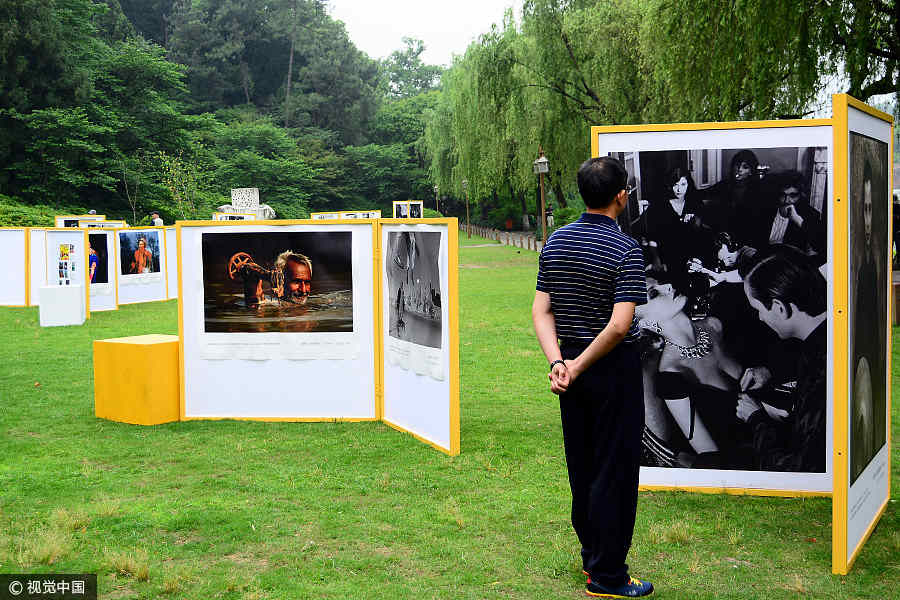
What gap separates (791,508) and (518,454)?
7.82ft

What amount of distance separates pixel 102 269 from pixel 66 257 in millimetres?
943

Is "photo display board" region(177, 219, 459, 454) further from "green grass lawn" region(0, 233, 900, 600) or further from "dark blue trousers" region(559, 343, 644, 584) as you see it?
"dark blue trousers" region(559, 343, 644, 584)

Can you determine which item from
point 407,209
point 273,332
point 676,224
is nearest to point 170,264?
point 273,332

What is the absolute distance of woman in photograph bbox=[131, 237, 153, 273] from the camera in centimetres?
2484

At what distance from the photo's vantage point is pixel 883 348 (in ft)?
20.1

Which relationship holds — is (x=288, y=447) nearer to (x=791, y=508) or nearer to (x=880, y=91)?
(x=791, y=508)

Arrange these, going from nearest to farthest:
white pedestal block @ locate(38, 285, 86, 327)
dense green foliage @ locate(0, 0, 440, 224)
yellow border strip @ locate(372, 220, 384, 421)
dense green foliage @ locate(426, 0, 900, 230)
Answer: yellow border strip @ locate(372, 220, 384, 421), dense green foliage @ locate(426, 0, 900, 230), white pedestal block @ locate(38, 285, 86, 327), dense green foliage @ locate(0, 0, 440, 224)

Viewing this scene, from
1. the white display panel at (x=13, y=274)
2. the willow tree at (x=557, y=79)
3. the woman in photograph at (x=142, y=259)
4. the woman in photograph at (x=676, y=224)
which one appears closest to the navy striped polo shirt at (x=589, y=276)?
the woman in photograph at (x=676, y=224)

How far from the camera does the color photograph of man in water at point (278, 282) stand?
952 cm

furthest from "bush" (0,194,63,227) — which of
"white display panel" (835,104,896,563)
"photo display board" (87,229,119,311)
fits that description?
"white display panel" (835,104,896,563)

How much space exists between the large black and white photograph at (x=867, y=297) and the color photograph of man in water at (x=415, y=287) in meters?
3.54

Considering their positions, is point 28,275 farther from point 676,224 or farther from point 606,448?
point 606,448

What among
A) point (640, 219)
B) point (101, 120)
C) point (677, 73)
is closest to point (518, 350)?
point (677, 73)

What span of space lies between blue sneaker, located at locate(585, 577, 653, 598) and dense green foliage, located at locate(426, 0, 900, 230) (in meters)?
11.1
